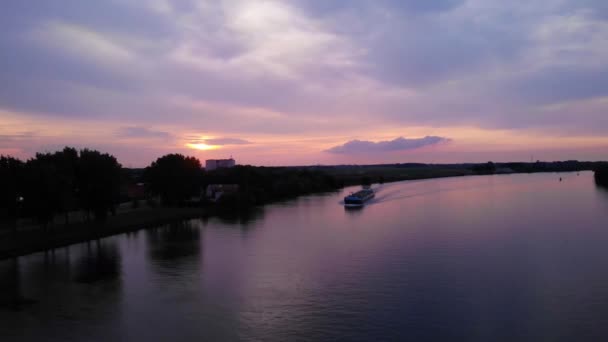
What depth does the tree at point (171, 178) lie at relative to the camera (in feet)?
104

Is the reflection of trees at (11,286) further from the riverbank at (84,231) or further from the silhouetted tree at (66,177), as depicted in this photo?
the silhouetted tree at (66,177)

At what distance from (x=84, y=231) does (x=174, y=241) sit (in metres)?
4.31

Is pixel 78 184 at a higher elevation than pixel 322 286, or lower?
higher

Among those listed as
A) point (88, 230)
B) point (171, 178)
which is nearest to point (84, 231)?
point (88, 230)

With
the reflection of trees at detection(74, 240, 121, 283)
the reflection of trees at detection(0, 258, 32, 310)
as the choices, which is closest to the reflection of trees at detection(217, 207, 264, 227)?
the reflection of trees at detection(74, 240, 121, 283)

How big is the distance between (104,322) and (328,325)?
4.93m

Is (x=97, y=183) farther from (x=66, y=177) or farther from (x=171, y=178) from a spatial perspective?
(x=171, y=178)

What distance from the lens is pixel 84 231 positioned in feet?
70.4

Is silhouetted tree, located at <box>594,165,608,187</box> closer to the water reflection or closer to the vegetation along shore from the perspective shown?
the vegetation along shore

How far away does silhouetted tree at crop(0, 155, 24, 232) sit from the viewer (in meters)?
18.1

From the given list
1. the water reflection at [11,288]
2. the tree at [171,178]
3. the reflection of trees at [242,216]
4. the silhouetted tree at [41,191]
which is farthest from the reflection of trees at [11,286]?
the tree at [171,178]

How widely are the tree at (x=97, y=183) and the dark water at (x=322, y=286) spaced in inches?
79.4

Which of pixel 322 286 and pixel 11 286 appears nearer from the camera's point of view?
pixel 322 286

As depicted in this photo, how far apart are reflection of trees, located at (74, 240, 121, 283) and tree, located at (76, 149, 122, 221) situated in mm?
2665
